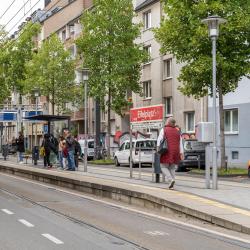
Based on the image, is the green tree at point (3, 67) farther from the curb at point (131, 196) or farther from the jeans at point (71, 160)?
the curb at point (131, 196)

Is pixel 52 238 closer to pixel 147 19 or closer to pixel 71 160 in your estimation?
pixel 71 160

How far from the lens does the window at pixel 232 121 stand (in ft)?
114

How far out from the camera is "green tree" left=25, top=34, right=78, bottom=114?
50922 mm

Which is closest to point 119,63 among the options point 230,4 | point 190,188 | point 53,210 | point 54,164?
point 54,164

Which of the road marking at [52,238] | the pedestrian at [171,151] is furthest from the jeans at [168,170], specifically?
the road marking at [52,238]

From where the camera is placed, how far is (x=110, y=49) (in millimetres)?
39656

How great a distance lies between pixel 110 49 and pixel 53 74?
1251 cm

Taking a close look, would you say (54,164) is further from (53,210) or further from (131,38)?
(53,210)

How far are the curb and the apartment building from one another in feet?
54.4

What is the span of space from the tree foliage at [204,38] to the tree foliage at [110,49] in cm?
1382

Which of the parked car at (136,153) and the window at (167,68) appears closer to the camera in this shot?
the parked car at (136,153)

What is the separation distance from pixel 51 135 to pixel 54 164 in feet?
5.89

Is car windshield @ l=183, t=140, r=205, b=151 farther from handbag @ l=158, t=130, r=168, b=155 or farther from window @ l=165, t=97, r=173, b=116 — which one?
window @ l=165, t=97, r=173, b=116

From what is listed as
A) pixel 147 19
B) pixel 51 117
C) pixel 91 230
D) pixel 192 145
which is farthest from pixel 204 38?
pixel 147 19
